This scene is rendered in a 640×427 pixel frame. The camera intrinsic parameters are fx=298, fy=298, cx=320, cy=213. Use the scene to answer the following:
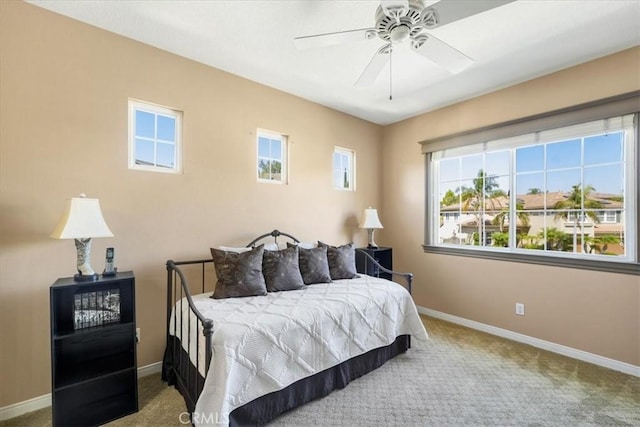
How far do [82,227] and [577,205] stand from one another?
4.04m

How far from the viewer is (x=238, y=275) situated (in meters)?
2.39

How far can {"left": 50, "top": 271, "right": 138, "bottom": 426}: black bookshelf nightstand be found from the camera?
1.83 m

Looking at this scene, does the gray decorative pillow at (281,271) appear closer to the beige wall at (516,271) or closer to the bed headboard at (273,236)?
the bed headboard at (273,236)

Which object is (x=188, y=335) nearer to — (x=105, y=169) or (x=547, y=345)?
(x=105, y=169)

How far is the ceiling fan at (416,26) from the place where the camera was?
4.90ft

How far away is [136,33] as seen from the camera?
7.66 feet

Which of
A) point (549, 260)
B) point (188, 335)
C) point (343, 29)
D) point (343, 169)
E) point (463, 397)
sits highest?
point (343, 29)

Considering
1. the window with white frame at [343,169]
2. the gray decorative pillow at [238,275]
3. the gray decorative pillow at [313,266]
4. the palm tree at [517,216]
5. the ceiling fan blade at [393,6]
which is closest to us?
the ceiling fan blade at [393,6]

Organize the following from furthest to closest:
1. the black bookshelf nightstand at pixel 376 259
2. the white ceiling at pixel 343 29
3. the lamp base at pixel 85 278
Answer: the black bookshelf nightstand at pixel 376 259 < the white ceiling at pixel 343 29 < the lamp base at pixel 85 278

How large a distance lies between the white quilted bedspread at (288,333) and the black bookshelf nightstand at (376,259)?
2.96 feet

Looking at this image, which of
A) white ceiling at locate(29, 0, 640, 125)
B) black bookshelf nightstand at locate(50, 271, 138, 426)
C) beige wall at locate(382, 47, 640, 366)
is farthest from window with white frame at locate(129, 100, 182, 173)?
beige wall at locate(382, 47, 640, 366)

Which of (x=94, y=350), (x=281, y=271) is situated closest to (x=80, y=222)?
(x=94, y=350)

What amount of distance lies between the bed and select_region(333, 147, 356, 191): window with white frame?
1.46 m

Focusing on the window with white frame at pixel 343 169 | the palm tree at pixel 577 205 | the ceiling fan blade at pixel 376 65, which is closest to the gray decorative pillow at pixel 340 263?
the window with white frame at pixel 343 169
